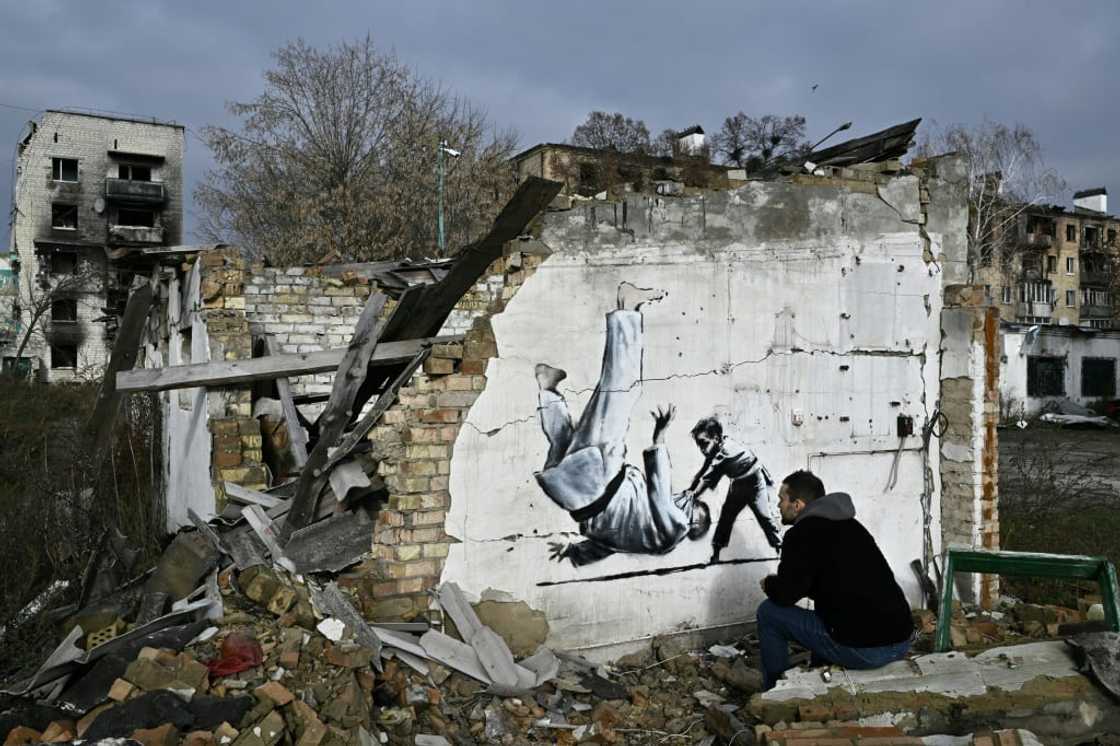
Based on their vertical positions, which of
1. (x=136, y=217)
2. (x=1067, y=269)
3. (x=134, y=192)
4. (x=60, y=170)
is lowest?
(x=1067, y=269)

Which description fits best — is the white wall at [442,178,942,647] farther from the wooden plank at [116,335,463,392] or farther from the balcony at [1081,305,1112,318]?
the balcony at [1081,305,1112,318]

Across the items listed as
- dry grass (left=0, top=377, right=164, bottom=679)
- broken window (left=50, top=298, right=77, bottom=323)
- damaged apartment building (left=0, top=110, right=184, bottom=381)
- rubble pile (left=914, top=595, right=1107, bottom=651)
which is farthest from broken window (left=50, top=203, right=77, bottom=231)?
rubble pile (left=914, top=595, right=1107, bottom=651)

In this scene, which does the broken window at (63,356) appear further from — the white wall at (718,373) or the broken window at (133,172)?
the white wall at (718,373)

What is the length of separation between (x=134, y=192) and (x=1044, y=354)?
43.5 meters

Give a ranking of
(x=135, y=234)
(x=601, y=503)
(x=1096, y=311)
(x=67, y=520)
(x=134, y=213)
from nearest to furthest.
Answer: (x=601, y=503) < (x=67, y=520) < (x=135, y=234) < (x=134, y=213) < (x=1096, y=311)

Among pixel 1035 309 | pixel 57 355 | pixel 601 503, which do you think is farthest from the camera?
pixel 1035 309

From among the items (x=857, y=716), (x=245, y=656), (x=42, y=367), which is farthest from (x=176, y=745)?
(x=42, y=367)

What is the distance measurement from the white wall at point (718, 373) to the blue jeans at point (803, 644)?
1.18 meters

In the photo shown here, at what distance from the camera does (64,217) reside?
4434 centimetres

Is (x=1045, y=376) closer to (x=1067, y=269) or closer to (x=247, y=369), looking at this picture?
(x=1067, y=269)

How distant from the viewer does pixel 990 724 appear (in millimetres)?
4258

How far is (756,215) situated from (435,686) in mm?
3937

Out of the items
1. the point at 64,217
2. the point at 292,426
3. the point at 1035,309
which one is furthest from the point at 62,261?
the point at 1035,309

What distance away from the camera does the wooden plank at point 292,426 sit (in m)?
6.27
